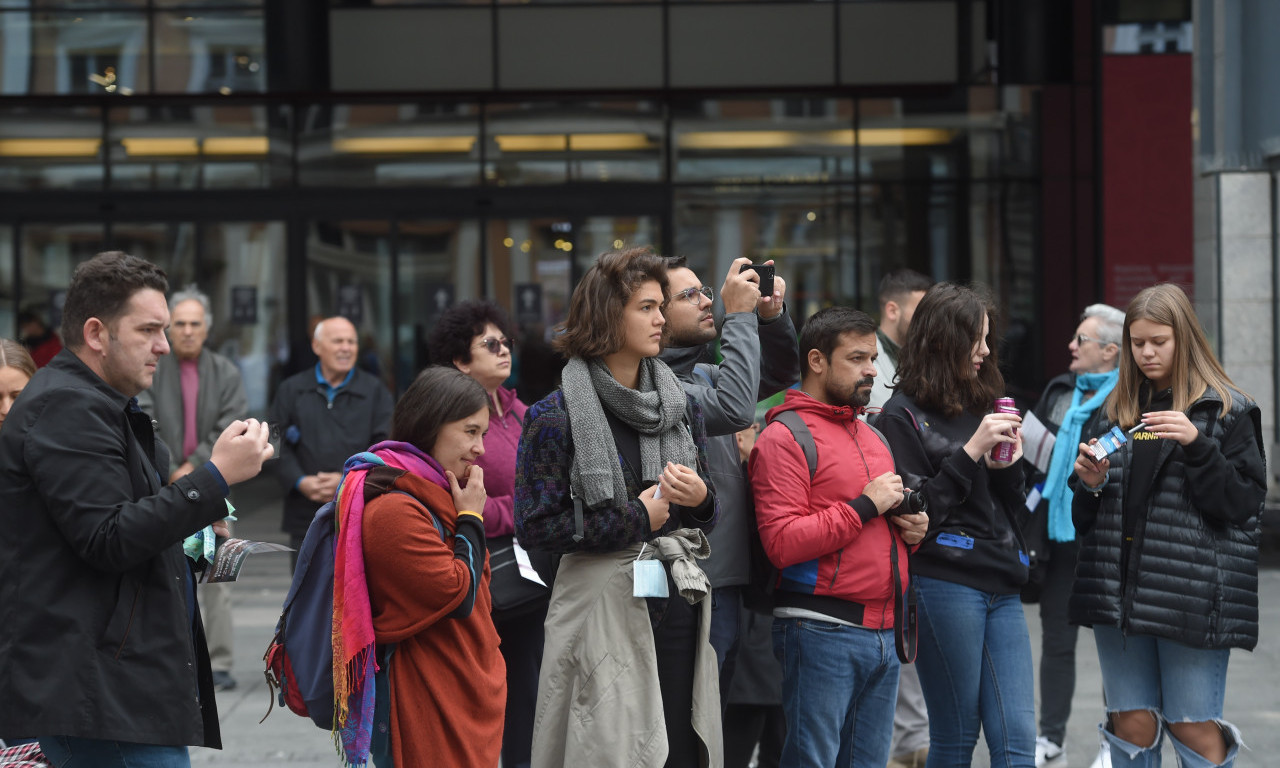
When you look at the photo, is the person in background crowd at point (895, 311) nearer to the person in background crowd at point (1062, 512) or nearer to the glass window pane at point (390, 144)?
the person in background crowd at point (1062, 512)

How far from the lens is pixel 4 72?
15.6m

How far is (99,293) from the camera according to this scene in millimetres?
3414

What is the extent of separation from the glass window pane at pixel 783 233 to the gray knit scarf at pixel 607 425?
11671 mm

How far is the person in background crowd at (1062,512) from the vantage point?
6.07m

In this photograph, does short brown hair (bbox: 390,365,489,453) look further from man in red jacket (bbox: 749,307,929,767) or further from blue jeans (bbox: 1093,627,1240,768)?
blue jeans (bbox: 1093,627,1240,768)

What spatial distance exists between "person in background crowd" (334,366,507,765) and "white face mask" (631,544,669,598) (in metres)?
0.46

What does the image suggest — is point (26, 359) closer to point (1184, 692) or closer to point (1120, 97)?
point (1184, 692)

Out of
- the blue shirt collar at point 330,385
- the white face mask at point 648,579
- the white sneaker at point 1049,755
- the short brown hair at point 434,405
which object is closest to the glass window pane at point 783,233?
the blue shirt collar at point 330,385

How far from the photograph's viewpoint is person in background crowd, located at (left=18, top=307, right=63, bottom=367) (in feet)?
41.8

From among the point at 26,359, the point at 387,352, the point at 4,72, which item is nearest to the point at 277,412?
the point at 26,359

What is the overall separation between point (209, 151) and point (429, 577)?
1313 centimetres

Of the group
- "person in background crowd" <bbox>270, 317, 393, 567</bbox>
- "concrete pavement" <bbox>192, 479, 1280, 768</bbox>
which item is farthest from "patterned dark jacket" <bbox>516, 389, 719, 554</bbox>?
"person in background crowd" <bbox>270, 317, 393, 567</bbox>

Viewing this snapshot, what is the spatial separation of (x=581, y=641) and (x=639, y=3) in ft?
42.3

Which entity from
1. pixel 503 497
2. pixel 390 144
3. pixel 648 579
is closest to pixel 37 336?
pixel 390 144
